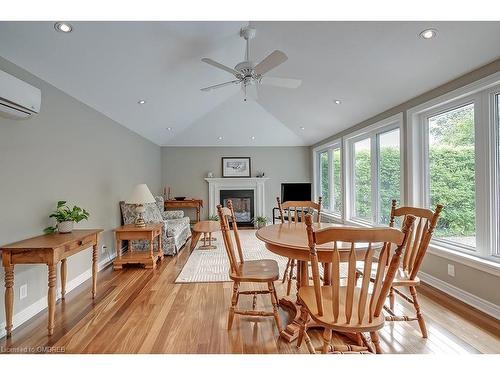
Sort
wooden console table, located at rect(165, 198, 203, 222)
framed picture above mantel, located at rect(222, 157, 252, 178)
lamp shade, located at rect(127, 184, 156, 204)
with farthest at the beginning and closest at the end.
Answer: framed picture above mantel, located at rect(222, 157, 252, 178) < wooden console table, located at rect(165, 198, 203, 222) < lamp shade, located at rect(127, 184, 156, 204)

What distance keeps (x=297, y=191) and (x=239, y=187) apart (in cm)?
163

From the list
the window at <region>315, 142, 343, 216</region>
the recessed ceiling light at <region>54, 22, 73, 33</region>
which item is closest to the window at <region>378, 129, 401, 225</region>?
the window at <region>315, 142, 343, 216</region>

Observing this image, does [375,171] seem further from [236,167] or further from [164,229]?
[236,167]

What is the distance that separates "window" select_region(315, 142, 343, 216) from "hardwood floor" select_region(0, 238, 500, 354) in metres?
3.41

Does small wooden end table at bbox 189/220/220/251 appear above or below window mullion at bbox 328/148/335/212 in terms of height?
below

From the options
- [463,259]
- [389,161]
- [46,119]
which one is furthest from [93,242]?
[389,161]

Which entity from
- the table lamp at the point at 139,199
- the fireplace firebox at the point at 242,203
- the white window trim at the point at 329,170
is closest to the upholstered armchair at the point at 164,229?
the table lamp at the point at 139,199

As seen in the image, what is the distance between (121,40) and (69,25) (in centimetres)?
49

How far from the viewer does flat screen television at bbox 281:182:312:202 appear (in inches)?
281

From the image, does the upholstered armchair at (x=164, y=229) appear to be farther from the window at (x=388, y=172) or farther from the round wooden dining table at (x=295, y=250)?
the window at (x=388, y=172)

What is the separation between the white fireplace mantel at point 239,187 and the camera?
7496mm

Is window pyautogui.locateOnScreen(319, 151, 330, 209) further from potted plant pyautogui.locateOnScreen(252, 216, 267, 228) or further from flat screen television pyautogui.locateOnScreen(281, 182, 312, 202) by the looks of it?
potted plant pyautogui.locateOnScreen(252, 216, 267, 228)

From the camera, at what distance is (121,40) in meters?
2.62
